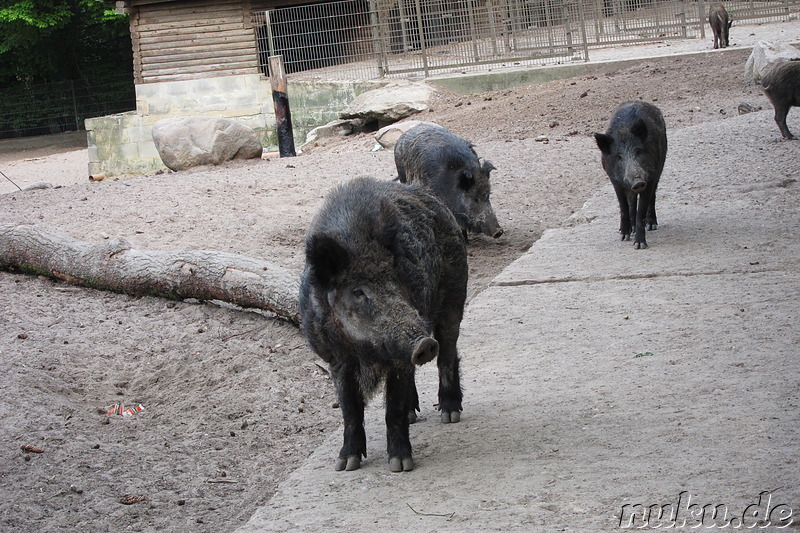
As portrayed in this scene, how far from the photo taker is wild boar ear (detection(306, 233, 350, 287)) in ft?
12.9

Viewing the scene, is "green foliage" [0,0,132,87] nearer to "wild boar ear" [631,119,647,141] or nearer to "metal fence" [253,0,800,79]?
"metal fence" [253,0,800,79]

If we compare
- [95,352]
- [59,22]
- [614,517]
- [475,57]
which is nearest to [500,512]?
[614,517]

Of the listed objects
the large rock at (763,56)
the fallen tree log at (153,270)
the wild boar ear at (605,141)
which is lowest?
the fallen tree log at (153,270)

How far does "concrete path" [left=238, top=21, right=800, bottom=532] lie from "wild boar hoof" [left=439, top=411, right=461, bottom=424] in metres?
0.05

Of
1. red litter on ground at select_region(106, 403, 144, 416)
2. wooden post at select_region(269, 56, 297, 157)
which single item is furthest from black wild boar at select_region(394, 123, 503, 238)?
wooden post at select_region(269, 56, 297, 157)

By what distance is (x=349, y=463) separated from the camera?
14.2 ft

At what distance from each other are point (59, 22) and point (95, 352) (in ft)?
104

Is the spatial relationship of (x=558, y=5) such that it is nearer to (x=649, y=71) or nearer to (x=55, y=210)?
(x=649, y=71)

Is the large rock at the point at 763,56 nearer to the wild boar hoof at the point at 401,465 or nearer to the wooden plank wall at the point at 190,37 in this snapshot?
the wild boar hoof at the point at 401,465

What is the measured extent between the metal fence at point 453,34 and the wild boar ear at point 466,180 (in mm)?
11736

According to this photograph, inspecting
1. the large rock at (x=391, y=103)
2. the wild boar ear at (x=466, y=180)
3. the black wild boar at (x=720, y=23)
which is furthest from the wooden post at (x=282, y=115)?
the black wild boar at (x=720, y=23)

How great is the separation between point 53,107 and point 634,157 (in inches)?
1231

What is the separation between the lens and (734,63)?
58.7ft

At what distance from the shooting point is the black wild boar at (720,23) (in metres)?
19.2
